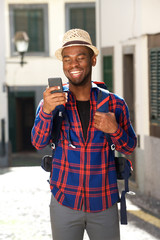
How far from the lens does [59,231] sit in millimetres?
3818

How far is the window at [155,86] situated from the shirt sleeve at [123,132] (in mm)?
4927

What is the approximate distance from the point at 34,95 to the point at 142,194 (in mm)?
14307

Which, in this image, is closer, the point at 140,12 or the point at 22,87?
the point at 140,12

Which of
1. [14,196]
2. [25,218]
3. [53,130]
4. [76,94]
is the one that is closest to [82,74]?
[76,94]

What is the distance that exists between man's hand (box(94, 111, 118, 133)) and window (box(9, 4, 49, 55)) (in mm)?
19618

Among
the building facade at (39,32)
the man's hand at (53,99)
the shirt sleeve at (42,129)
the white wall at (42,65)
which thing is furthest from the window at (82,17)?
the man's hand at (53,99)

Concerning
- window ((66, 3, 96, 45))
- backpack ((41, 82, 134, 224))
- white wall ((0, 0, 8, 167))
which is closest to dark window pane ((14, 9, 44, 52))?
window ((66, 3, 96, 45))

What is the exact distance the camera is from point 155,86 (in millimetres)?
8992

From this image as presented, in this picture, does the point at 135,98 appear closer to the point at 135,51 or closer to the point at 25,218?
the point at 135,51

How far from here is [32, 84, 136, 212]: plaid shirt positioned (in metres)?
3.78

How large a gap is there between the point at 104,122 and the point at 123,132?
0.22 m

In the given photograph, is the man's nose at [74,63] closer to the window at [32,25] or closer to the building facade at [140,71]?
the building facade at [140,71]

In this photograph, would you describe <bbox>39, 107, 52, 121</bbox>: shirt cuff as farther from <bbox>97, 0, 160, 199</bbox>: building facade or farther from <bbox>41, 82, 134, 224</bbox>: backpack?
<bbox>97, 0, 160, 199</bbox>: building facade

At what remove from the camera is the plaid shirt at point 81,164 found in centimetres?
378
